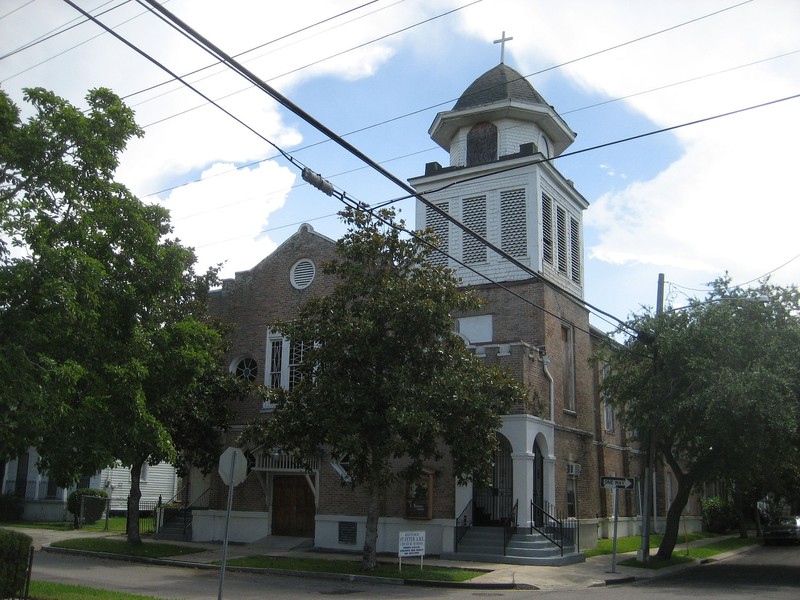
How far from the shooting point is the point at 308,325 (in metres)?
19.7

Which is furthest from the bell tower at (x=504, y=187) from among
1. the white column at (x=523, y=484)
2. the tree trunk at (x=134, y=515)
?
the tree trunk at (x=134, y=515)

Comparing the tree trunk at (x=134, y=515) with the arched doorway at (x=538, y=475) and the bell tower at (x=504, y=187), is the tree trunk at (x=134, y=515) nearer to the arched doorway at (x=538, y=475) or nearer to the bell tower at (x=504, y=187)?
the arched doorway at (x=538, y=475)

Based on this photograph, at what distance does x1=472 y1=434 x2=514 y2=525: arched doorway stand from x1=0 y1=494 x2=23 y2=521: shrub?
22420 millimetres

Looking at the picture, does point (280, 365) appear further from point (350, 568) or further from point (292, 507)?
point (350, 568)

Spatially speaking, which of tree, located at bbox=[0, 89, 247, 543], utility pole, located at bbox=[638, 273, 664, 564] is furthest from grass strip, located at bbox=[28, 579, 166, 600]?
utility pole, located at bbox=[638, 273, 664, 564]

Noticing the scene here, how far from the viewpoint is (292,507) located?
87.1 ft

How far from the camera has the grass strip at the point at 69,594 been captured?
1290cm

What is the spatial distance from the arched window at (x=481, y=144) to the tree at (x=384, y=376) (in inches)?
389

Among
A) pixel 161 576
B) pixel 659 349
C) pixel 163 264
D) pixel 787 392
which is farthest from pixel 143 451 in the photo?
pixel 787 392

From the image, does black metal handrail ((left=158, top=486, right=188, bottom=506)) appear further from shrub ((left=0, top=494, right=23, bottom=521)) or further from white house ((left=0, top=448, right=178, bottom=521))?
shrub ((left=0, top=494, right=23, bottom=521))

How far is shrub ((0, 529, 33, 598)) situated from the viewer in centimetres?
1212

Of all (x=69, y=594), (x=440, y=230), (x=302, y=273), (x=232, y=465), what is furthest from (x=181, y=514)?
(x=232, y=465)

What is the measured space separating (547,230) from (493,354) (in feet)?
21.2

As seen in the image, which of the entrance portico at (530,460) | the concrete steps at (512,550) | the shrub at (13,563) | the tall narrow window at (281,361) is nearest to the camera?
the shrub at (13,563)
